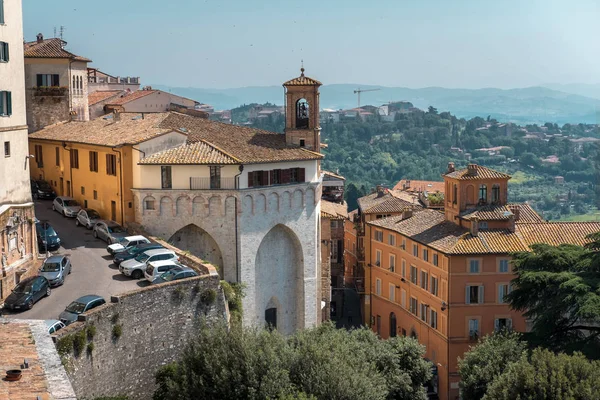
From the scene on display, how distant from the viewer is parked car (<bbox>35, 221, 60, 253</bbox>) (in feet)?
146

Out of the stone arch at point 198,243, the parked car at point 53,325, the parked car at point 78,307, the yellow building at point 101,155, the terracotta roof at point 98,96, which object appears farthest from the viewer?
the terracotta roof at point 98,96

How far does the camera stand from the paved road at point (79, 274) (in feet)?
117

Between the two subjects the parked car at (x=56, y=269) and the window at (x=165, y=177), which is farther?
the window at (x=165, y=177)

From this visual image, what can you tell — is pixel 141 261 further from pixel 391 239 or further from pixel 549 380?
pixel 391 239

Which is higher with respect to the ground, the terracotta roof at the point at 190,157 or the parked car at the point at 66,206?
the terracotta roof at the point at 190,157

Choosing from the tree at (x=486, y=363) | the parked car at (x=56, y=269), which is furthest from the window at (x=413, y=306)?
the parked car at (x=56, y=269)

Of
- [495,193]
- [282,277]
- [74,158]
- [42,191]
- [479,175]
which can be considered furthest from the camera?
[495,193]

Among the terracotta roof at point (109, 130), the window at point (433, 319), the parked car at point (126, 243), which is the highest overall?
the terracotta roof at point (109, 130)

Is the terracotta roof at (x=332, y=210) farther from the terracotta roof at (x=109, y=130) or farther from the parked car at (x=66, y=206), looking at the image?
the parked car at (x=66, y=206)

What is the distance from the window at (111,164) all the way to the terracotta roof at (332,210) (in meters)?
26.2

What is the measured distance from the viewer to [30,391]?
833 inches

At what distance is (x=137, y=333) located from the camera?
35.4 meters

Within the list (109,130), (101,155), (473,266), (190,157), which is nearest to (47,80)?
(109,130)

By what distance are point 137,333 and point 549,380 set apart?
15.2 meters
